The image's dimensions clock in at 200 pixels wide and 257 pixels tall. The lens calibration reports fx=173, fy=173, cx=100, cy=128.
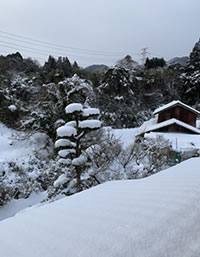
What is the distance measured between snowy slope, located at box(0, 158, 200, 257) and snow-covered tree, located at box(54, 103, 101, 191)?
10.0 ft

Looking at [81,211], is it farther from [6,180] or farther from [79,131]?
[6,180]

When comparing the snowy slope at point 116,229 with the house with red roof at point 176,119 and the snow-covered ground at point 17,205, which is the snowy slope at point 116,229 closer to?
the snow-covered ground at point 17,205

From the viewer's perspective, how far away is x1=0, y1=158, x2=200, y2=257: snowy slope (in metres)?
0.72

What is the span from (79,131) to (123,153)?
198 cm

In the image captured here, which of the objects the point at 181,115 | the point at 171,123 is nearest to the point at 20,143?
the point at 171,123

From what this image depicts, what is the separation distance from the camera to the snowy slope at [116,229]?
2.36ft

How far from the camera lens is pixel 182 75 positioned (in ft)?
60.7

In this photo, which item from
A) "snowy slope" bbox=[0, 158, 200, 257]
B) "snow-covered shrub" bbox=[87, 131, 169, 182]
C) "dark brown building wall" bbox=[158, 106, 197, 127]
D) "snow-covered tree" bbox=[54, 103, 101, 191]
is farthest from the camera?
"dark brown building wall" bbox=[158, 106, 197, 127]

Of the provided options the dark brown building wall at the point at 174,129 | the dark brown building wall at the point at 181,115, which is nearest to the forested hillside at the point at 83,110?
the dark brown building wall at the point at 181,115

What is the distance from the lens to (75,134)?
14.3ft

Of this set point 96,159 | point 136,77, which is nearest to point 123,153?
point 96,159

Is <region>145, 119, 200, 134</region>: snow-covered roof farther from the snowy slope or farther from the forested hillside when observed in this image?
the snowy slope

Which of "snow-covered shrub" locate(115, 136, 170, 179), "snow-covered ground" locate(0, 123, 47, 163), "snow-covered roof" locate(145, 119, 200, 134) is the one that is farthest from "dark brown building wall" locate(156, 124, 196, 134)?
"snow-covered ground" locate(0, 123, 47, 163)

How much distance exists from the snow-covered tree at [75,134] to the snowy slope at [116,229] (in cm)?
306
